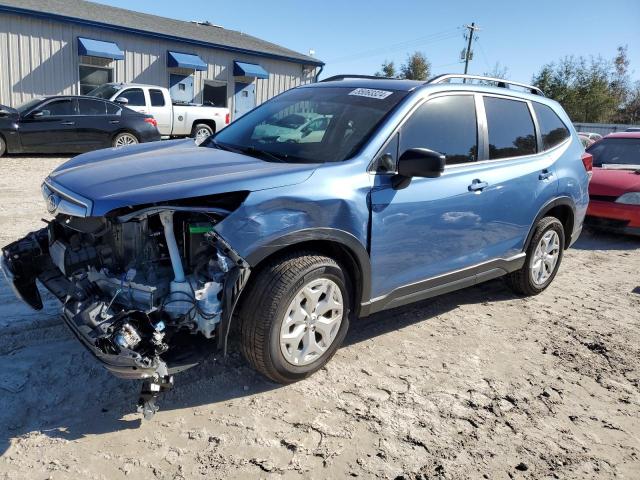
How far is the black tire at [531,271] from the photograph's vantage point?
496cm

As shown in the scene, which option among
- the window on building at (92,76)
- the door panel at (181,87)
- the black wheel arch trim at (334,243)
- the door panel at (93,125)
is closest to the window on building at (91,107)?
the door panel at (93,125)

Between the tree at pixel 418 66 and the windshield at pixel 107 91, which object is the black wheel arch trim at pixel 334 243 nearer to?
the windshield at pixel 107 91

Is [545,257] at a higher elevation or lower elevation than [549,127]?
lower

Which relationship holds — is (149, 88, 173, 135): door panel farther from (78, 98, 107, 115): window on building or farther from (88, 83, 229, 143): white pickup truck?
(78, 98, 107, 115): window on building

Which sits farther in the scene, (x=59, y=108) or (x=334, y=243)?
(x=59, y=108)

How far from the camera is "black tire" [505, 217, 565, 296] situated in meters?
4.96

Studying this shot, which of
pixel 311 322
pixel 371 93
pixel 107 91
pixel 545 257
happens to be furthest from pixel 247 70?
pixel 311 322

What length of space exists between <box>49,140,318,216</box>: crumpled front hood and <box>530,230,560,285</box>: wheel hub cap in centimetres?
280

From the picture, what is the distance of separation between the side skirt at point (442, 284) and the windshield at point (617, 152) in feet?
18.1

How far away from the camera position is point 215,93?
2258cm

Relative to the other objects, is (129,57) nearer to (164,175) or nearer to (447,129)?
(447,129)

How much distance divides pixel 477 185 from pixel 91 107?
11.2 meters

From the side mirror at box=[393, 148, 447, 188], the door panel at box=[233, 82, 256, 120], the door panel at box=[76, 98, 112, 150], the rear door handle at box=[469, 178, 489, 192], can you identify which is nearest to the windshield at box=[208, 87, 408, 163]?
the side mirror at box=[393, 148, 447, 188]

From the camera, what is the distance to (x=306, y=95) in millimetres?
4469
